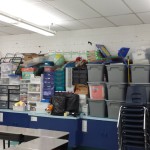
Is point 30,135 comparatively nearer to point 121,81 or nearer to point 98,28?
point 121,81

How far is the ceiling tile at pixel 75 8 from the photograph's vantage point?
4476 millimetres

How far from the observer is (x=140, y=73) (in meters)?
5.30

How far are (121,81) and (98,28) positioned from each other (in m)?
1.64

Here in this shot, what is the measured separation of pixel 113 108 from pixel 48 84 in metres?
1.73

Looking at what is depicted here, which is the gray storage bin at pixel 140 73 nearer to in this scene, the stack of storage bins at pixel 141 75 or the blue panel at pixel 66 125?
the stack of storage bins at pixel 141 75

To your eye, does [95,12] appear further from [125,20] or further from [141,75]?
[141,75]

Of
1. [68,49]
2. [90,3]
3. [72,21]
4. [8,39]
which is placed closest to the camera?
[90,3]

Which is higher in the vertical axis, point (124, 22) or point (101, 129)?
point (124, 22)

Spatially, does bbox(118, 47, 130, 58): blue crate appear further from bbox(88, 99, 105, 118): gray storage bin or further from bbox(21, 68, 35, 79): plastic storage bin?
bbox(21, 68, 35, 79): plastic storage bin

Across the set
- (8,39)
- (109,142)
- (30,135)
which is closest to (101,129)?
(109,142)

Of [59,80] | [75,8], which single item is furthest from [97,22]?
[59,80]

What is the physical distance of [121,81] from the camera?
542 cm

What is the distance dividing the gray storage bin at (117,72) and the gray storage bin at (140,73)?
0.17 meters

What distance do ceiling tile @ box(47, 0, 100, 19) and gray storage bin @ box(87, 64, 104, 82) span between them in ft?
3.46
